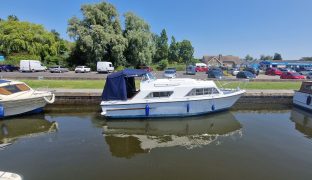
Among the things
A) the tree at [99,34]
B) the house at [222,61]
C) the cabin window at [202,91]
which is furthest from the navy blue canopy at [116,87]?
the house at [222,61]

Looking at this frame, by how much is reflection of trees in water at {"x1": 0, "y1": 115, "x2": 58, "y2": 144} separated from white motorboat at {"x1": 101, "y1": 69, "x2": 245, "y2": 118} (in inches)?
127

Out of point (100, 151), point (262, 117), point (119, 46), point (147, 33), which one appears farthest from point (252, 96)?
point (147, 33)

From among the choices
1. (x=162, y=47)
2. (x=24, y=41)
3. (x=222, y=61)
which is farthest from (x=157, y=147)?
(x=222, y=61)

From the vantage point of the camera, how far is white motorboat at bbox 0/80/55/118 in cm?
1449

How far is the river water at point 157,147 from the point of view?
8227mm

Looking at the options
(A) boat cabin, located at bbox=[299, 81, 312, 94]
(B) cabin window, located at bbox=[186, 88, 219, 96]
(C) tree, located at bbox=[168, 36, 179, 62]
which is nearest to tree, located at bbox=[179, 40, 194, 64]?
(C) tree, located at bbox=[168, 36, 179, 62]

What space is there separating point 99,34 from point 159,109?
34.7 meters

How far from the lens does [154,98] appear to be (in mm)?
14531

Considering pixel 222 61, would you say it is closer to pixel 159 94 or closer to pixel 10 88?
pixel 159 94

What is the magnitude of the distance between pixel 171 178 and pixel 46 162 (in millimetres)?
4531

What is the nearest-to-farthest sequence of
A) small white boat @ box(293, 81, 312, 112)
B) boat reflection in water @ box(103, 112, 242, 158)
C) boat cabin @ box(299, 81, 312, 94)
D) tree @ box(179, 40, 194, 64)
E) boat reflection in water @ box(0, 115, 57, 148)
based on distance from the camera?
boat reflection in water @ box(103, 112, 242, 158), boat reflection in water @ box(0, 115, 57, 148), small white boat @ box(293, 81, 312, 112), boat cabin @ box(299, 81, 312, 94), tree @ box(179, 40, 194, 64)

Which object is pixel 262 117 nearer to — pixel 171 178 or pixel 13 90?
pixel 171 178

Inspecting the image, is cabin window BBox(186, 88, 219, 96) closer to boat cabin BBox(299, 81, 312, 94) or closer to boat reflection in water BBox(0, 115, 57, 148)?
boat cabin BBox(299, 81, 312, 94)

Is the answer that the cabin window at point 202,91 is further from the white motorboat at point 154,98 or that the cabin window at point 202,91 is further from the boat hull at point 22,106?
the boat hull at point 22,106
